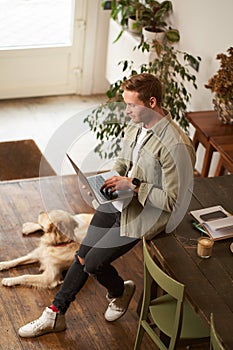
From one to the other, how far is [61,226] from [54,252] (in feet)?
0.71

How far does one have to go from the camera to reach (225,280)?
9.77 ft

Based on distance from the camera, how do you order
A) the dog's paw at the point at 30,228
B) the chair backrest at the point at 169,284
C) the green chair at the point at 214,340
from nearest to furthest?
the green chair at the point at 214,340, the chair backrest at the point at 169,284, the dog's paw at the point at 30,228

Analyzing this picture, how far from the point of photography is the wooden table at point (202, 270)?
9.19 feet

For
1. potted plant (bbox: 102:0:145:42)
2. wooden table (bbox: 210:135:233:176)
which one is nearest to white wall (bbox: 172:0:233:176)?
potted plant (bbox: 102:0:145:42)

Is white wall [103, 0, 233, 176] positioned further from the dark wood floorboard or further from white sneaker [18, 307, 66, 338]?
white sneaker [18, 307, 66, 338]

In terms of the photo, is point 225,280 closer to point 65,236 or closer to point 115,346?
point 115,346

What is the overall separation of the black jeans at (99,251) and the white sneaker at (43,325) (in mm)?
49

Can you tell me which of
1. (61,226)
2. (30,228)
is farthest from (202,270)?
(30,228)

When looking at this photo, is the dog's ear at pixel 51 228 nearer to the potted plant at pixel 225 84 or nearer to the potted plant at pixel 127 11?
the potted plant at pixel 225 84

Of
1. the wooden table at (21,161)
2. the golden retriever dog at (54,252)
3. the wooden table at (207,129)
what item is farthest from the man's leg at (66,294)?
the wooden table at (21,161)

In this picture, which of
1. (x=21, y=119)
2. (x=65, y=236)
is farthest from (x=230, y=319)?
(x=21, y=119)

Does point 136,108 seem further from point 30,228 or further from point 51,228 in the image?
point 30,228

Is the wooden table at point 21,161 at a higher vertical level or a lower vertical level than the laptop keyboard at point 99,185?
lower

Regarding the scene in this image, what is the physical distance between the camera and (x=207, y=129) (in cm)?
451
